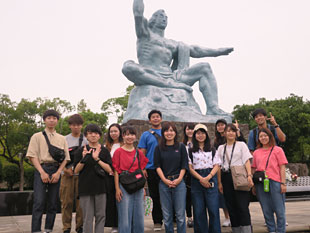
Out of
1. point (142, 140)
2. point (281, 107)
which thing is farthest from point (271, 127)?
point (281, 107)

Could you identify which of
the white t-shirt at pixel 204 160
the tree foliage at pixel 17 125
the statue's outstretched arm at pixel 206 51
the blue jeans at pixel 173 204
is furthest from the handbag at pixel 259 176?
the tree foliage at pixel 17 125

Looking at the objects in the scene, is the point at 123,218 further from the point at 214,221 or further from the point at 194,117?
the point at 194,117

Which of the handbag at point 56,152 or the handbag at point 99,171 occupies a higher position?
the handbag at point 56,152

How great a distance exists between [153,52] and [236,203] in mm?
6347

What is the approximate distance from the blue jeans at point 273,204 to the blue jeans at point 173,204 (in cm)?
109

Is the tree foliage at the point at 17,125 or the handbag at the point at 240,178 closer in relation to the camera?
the handbag at the point at 240,178

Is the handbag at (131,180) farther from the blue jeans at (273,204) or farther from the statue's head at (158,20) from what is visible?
the statue's head at (158,20)

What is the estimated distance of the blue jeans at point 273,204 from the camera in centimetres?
422

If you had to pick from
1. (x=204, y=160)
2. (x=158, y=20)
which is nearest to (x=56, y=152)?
(x=204, y=160)

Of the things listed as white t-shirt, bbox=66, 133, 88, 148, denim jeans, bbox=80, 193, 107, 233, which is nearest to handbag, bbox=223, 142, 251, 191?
denim jeans, bbox=80, 193, 107, 233

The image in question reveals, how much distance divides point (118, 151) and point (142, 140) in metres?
0.87

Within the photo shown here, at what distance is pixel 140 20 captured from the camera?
9.26 metres

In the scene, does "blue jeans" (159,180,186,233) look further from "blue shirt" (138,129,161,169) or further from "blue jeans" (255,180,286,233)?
"blue jeans" (255,180,286,233)

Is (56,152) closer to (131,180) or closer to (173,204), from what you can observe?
(131,180)
